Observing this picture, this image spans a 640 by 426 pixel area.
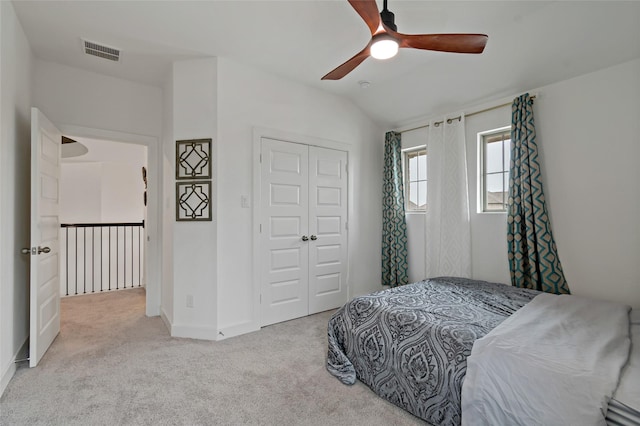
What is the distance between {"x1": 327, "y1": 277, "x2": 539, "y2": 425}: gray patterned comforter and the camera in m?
1.63

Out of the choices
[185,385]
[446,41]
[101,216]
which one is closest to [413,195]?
[446,41]

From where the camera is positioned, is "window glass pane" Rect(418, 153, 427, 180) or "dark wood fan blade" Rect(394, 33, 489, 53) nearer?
"dark wood fan blade" Rect(394, 33, 489, 53)

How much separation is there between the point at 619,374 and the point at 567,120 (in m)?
2.31

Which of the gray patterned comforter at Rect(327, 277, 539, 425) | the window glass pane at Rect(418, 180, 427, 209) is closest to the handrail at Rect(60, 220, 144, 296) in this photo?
the gray patterned comforter at Rect(327, 277, 539, 425)

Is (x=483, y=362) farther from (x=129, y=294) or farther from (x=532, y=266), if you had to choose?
(x=129, y=294)

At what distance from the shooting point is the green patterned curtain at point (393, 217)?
13.0 ft

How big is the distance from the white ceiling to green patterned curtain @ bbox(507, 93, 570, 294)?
0.42m

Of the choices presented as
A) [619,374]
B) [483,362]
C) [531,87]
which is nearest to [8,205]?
[483,362]

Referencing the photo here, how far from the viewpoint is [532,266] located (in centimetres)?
271

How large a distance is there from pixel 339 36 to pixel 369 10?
1111 mm

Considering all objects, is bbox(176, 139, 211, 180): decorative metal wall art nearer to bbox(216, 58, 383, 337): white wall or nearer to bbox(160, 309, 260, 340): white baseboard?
bbox(216, 58, 383, 337): white wall

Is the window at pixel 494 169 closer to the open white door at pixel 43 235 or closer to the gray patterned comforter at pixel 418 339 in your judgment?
the gray patterned comforter at pixel 418 339

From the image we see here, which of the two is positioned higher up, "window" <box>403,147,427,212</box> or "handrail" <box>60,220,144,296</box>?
"window" <box>403,147,427,212</box>

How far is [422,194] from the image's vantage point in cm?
397
